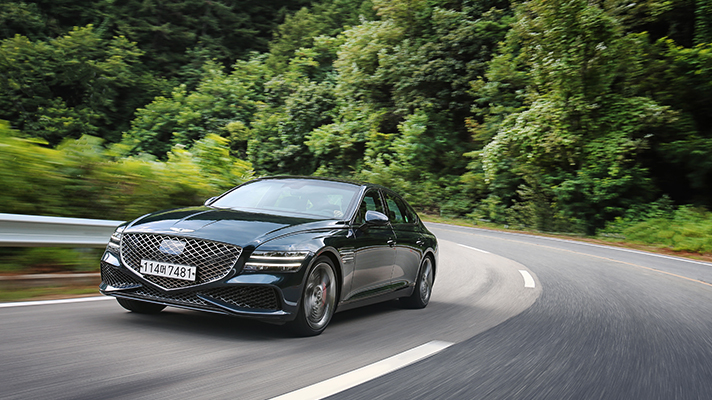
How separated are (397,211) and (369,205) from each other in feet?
3.06

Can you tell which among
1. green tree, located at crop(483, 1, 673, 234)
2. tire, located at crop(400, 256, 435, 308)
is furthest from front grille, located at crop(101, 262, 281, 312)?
green tree, located at crop(483, 1, 673, 234)

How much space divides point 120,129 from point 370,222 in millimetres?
46293

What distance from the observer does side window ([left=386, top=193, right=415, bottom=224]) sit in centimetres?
745

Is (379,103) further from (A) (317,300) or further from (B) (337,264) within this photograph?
(A) (317,300)

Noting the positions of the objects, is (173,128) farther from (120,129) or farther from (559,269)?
(559,269)

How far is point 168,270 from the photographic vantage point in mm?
4988

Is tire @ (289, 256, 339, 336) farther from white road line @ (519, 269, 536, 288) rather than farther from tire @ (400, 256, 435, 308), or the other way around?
white road line @ (519, 269, 536, 288)

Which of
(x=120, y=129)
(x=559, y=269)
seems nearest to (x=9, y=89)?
(x=120, y=129)

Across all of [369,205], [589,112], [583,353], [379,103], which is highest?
[379,103]

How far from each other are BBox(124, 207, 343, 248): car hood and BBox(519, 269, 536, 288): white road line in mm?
5348

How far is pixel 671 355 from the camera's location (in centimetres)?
559

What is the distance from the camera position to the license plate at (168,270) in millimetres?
4938

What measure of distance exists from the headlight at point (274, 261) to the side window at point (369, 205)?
1.29 m

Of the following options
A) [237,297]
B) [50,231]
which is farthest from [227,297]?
[50,231]
